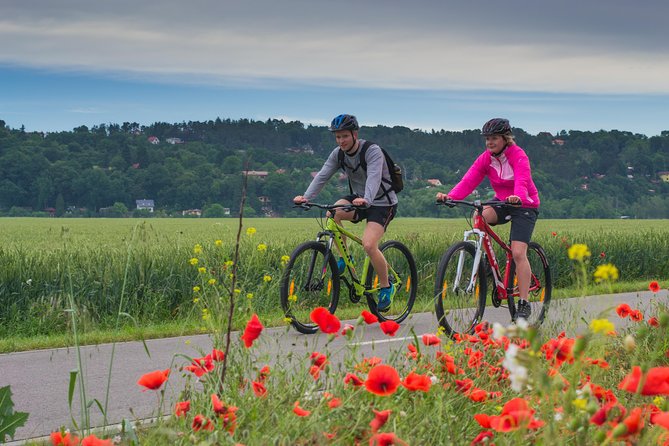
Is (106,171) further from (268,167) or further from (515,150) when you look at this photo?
(515,150)

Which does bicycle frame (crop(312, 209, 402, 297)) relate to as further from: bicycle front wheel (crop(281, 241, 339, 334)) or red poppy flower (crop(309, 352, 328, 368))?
red poppy flower (crop(309, 352, 328, 368))

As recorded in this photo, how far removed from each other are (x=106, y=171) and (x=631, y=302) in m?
69.5

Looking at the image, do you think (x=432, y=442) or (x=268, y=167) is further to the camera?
(x=268, y=167)

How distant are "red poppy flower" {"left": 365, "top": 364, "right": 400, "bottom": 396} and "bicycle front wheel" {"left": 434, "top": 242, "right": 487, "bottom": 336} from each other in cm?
532

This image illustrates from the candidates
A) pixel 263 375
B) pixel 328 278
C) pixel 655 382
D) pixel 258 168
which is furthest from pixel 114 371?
pixel 258 168

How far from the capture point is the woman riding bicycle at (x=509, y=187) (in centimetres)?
893

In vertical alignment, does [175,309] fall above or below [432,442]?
below

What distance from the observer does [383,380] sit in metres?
3.06

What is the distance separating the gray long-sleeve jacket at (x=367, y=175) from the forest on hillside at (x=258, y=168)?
159 feet

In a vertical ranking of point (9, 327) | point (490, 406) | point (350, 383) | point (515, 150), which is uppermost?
point (515, 150)

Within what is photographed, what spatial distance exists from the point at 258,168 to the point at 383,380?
186ft

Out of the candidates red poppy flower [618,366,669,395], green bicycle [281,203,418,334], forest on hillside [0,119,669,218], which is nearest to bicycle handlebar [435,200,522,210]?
green bicycle [281,203,418,334]

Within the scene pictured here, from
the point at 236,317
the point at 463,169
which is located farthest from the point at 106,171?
the point at 236,317

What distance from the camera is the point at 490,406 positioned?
4.34 metres
